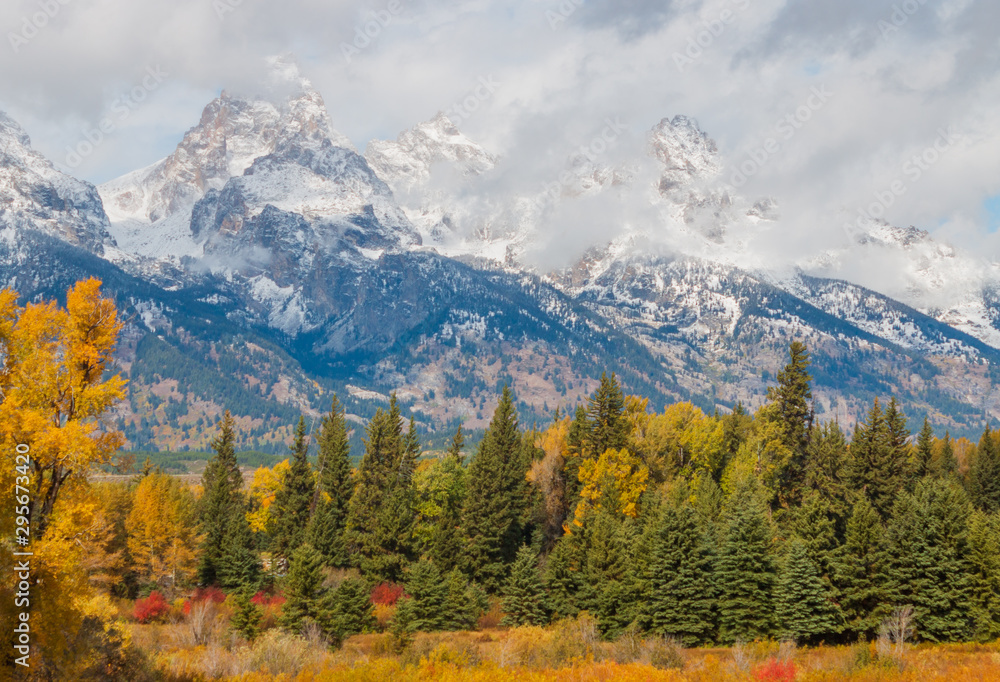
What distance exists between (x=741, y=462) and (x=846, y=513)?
12227 mm

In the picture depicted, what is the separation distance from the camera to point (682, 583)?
2180 inches

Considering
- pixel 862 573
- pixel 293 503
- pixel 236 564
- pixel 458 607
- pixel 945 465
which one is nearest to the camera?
pixel 862 573

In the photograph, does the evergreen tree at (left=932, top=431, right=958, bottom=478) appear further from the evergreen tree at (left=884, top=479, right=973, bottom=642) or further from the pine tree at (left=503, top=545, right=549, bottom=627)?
the pine tree at (left=503, top=545, right=549, bottom=627)

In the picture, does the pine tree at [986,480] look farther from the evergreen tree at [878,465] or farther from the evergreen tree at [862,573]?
the evergreen tree at [862,573]

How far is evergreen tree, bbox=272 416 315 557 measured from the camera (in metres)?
83.1

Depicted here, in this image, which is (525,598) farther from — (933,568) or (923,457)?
(923,457)

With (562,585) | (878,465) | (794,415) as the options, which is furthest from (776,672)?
(878,465)

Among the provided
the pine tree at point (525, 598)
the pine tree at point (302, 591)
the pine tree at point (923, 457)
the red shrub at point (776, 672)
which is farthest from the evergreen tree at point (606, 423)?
the red shrub at point (776, 672)

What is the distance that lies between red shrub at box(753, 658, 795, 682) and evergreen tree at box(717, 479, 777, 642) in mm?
16586

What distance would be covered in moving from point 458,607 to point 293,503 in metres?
32.8

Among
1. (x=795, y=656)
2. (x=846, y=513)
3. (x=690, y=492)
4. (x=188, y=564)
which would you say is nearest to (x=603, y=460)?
(x=690, y=492)

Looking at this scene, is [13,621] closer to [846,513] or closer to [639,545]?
[639,545]

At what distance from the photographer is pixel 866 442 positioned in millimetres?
74625

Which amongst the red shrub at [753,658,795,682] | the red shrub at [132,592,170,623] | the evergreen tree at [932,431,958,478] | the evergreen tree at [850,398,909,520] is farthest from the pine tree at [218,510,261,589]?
the evergreen tree at [932,431,958,478]
